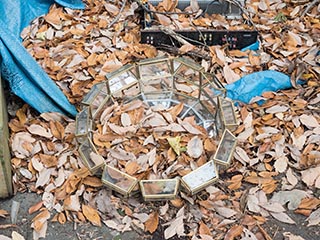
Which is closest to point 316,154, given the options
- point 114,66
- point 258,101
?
point 258,101

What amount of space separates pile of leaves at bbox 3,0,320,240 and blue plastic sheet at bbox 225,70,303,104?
0.18 ft

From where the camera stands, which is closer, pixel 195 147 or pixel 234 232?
pixel 234 232

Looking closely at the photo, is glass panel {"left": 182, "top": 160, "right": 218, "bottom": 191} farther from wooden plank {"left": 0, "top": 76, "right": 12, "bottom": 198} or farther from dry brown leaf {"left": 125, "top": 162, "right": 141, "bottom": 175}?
wooden plank {"left": 0, "top": 76, "right": 12, "bottom": 198}

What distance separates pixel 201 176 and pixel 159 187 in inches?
7.7

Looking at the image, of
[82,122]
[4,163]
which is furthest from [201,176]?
[4,163]

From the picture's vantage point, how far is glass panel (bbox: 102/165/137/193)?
2383 millimetres

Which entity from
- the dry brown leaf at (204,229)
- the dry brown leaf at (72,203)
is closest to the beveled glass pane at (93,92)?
the dry brown leaf at (72,203)

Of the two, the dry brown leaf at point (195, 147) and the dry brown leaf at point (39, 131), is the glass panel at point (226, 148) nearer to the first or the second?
the dry brown leaf at point (195, 147)

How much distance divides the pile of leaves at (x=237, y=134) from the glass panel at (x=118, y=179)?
Answer: 14 cm

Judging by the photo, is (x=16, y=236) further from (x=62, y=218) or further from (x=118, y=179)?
(x=118, y=179)

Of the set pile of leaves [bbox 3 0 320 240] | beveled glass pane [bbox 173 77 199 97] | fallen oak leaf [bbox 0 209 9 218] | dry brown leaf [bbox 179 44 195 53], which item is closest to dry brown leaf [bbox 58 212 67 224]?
pile of leaves [bbox 3 0 320 240]

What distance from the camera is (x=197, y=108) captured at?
2.81m

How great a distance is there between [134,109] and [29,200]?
2.22ft

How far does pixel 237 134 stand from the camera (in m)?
2.78
